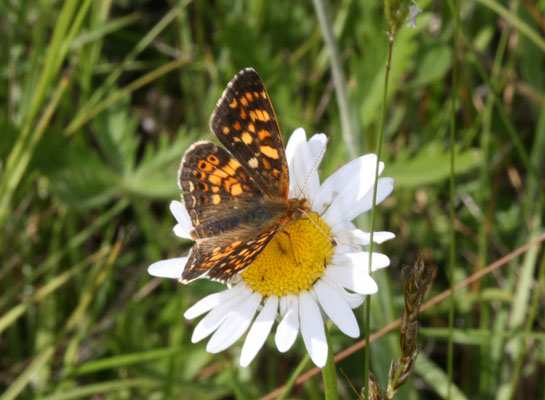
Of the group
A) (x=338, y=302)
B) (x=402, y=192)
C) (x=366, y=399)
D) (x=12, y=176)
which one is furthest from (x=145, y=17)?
(x=366, y=399)

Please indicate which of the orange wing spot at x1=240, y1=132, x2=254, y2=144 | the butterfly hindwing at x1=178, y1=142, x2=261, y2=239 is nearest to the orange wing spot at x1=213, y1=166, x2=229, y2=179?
the butterfly hindwing at x1=178, y1=142, x2=261, y2=239

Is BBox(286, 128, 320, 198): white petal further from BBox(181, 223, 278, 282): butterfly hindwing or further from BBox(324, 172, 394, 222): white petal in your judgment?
BBox(181, 223, 278, 282): butterfly hindwing

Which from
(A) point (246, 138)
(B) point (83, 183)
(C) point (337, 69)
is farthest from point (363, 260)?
(B) point (83, 183)

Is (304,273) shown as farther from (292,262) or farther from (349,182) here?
(349,182)

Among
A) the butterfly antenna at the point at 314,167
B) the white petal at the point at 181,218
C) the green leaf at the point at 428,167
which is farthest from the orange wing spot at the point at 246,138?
the green leaf at the point at 428,167

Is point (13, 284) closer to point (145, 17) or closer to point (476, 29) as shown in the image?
point (145, 17)

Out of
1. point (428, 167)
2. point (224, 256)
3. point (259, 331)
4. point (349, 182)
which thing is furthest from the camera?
point (428, 167)
